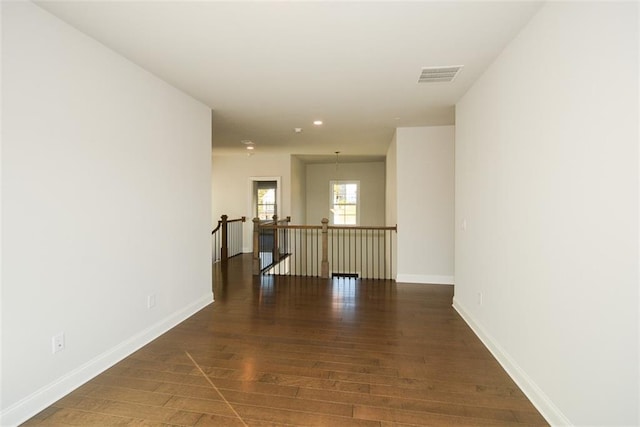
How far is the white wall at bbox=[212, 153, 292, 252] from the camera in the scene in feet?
27.1

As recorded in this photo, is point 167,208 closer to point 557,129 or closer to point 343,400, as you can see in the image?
point 343,400

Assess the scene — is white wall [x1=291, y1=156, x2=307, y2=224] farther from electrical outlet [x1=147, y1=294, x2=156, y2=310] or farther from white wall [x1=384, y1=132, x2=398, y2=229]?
electrical outlet [x1=147, y1=294, x2=156, y2=310]

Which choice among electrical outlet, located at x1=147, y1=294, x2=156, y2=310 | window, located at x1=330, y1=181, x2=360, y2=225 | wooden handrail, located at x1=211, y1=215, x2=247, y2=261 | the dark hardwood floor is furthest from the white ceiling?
window, located at x1=330, y1=181, x2=360, y2=225

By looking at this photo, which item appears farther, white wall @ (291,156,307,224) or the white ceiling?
white wall @ (291,156,307,224)

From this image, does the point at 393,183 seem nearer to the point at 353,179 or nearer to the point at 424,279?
the point at 424,279

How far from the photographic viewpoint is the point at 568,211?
173 centimetres

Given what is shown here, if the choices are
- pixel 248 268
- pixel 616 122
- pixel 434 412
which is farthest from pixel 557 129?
pixel 248 268

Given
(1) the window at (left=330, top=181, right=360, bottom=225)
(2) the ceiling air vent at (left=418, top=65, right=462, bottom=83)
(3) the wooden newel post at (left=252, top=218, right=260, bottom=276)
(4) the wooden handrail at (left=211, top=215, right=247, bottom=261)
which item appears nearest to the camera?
(2) the ceiling air vent at (left=418, top=65, right=462, bottom=83)

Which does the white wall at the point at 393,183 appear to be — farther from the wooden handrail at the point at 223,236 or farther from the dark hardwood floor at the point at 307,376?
the wooden handrail at the point at 223,236

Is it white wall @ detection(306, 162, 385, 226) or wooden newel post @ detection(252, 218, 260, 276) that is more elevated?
white wall @ detection(306, 162, 385, 226)

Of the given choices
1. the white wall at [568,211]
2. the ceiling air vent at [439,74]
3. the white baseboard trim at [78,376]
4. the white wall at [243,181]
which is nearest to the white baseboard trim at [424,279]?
the white wall at [568,211]

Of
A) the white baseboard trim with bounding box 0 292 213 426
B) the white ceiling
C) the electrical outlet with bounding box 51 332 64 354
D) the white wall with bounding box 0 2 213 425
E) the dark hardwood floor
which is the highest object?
the white ceiling

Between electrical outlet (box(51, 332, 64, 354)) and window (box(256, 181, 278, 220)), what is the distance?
641cm

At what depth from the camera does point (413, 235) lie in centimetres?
526
